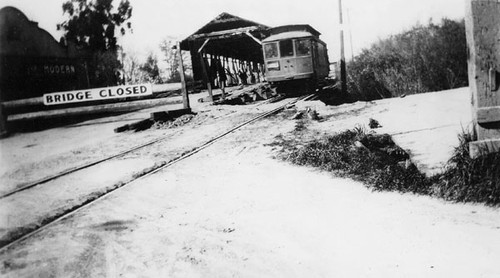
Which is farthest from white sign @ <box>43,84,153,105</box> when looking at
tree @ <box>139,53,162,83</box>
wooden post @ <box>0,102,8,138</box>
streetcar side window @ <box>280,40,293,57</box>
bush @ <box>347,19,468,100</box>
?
tree @ <box>139,53,162,83</box>

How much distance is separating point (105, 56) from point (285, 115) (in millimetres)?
7623

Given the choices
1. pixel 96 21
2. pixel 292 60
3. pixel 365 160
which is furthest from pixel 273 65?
pixel 365 160

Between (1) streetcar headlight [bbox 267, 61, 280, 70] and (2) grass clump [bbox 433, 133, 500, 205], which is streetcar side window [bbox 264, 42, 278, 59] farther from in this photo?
(2) grass clump [bbox 433, 133, 500, 205]

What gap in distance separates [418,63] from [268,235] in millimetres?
11326

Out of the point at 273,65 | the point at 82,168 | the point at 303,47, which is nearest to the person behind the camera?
the point at 82,168

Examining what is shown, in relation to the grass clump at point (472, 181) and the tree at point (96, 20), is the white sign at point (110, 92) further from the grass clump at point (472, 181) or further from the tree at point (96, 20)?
the grass clump at point (472, 181)

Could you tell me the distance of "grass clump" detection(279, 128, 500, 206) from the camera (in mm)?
3436

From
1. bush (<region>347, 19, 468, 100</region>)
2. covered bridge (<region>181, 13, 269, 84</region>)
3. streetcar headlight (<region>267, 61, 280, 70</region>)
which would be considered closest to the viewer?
bush (<region>347, 19, 468, 100</region>)

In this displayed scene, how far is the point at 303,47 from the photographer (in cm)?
1553

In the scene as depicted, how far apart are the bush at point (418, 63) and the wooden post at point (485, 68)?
344 inches

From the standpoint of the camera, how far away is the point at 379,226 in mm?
3145

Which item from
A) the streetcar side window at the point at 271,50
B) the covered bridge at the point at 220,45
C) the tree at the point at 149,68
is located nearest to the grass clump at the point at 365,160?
the streetcar side window at the point at 271,50

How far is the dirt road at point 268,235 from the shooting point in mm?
2633

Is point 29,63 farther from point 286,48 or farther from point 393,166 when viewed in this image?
point 393,166
